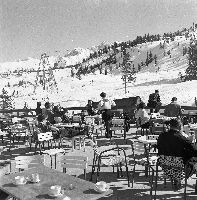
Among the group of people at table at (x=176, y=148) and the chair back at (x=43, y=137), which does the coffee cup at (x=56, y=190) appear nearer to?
the group of people at table at (x=176, y=148)

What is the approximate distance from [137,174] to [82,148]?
13.2 feet

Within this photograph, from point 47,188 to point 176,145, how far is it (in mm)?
2470

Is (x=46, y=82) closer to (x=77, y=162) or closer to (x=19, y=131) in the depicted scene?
(x=19, y=131)

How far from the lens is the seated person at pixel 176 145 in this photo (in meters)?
Answer: 6.38

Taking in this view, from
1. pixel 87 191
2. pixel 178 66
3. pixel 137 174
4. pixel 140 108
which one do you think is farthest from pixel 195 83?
pixel 178 66

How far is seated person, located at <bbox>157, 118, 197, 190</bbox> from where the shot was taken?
6.38 metres

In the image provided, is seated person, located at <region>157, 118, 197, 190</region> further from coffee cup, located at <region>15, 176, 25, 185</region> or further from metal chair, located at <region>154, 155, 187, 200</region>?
coffee cup, located at <region>15, 176, 25, 185</region>

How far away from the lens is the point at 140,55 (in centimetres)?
18888

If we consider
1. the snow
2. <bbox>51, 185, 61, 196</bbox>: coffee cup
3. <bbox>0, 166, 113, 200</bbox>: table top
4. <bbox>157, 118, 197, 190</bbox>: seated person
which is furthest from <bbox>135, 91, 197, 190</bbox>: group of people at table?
the snow

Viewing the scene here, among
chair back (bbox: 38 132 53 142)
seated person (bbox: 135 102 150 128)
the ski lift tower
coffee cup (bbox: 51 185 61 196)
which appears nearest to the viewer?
coffee cup (bbox: 51 185 61 196)

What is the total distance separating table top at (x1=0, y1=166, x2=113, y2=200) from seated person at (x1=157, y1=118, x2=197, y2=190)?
1766 mm

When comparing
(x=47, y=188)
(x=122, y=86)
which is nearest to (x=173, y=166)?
(x=47, y=188)

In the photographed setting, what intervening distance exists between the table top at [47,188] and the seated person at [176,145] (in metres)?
1.77

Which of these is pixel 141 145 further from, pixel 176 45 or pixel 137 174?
pixel 176 45
